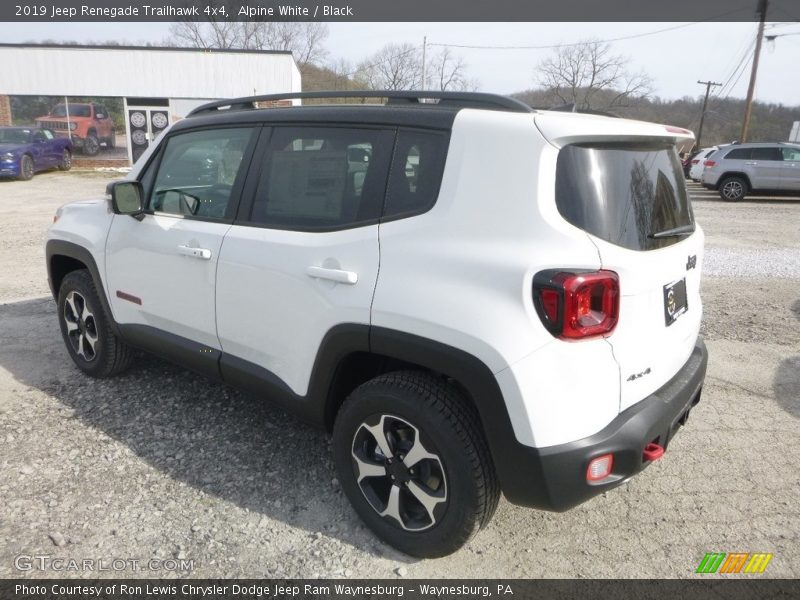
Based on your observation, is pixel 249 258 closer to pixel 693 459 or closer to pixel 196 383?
pixel 196 383

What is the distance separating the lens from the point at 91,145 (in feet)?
75.7

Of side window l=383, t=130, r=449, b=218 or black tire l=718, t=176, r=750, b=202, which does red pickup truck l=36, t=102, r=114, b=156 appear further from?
side window l=383, t=130, r=449, b=218

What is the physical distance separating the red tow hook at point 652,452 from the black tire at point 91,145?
25206 mm

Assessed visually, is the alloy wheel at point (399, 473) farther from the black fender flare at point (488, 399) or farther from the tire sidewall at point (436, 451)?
the black fender flare at point (488, 399)

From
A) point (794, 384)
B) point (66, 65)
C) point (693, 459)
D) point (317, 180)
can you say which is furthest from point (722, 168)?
point (66, 65)

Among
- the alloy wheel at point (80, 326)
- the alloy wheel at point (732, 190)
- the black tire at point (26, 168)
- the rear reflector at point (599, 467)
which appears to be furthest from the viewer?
the black tire at point (26, 168)

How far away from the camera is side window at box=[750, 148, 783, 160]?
16.9 meters

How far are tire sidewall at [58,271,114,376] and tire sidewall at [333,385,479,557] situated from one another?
7.11ft

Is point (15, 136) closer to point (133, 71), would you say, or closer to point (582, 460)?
point (133, 71)

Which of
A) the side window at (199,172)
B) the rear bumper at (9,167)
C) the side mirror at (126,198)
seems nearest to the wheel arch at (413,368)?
the side window at (199,172)

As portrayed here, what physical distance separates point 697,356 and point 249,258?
7.18ft

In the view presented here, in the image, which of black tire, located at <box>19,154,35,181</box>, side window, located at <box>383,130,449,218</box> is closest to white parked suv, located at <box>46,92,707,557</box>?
side window, located at <box>383,130,449,218</box>

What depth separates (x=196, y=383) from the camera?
4.17 metres

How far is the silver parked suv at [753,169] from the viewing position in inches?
664
